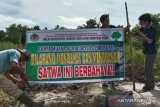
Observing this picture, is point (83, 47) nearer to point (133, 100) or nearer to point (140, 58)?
point (133, 100)

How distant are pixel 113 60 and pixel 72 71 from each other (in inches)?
36.2

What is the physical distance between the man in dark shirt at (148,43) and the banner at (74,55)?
70 centimetres

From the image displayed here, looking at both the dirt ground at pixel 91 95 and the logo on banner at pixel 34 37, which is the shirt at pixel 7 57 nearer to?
the dirt ground at pixel 91 95

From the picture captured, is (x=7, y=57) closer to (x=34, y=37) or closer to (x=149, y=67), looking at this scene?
(x=34, y=37)

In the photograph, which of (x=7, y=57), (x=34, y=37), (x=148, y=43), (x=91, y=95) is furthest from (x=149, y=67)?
(x=7, y=57)

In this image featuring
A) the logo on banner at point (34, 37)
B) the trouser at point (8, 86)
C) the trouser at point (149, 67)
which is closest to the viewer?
the trouser at point (8, 86)

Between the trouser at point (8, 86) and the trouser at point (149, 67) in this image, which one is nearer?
the trouser at point (8, 86)

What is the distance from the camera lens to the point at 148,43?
9141 millimetres

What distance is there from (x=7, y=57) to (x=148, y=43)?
291 cm

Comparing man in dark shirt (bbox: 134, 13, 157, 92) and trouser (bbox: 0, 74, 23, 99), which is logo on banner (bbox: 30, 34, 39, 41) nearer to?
trouser (bbox: 0, 74, 23, 99)

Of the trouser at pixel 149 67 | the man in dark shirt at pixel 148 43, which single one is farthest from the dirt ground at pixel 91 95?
the man in dark shirt at pixel 148 43

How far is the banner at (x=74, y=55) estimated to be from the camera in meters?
9.83

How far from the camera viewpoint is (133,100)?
26.7 ft

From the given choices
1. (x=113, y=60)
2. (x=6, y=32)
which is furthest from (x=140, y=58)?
(x=6, y=32)
